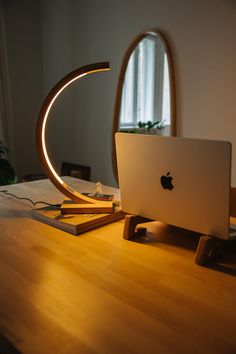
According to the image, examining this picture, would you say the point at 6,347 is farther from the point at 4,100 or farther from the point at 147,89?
the point at 4,100

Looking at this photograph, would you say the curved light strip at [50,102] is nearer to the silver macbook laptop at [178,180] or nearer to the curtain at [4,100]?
the silver macbook laptop at [178,180]

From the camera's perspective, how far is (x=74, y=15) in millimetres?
3238

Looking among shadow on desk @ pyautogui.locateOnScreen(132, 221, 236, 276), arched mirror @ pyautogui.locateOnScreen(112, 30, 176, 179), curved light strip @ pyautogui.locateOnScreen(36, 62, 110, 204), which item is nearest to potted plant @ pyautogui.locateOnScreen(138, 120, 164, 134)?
arched mirror @ pyautogui.locateOnScreen(112, 30, 176, 179)

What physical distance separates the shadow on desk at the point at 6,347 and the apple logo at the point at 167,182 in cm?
57

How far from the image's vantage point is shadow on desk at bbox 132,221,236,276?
0.87 m

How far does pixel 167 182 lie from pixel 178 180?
0.04 m

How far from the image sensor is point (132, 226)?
104cm

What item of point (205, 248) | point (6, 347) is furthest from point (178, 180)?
point (6, 347)

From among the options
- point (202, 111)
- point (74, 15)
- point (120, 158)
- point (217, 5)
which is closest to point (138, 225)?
point (120, 158)

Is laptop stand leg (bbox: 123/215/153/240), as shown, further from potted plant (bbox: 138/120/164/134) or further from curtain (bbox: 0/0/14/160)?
curtain (bbox: 0/0/14/160)

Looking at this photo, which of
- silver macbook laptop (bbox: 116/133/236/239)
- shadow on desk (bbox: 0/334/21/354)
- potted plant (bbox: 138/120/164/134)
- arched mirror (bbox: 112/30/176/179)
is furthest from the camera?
potted plant (bbox: 138/120/164/134)

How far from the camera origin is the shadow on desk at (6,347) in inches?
21.8

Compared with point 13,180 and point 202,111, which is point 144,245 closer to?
point 202,111

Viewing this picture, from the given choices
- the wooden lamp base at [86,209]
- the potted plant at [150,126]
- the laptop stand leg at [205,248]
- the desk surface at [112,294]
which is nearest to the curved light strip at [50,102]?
the wooden lamp base at [86,209]
